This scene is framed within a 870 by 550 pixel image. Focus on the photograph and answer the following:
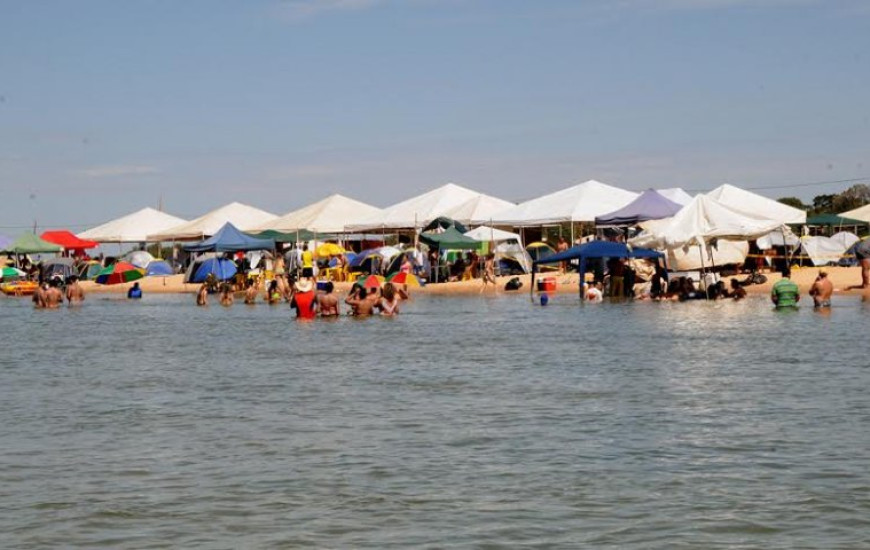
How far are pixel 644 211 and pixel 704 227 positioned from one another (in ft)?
29.3

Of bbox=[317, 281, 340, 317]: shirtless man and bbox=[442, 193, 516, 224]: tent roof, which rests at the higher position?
bbox=[442, 193, 516, 224]: tent roof

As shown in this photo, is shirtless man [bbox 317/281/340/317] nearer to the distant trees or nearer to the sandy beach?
the sandy beach

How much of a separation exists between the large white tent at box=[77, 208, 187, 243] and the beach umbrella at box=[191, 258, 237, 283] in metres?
16.6

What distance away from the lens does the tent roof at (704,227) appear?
114ft

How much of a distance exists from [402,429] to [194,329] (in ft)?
58.6

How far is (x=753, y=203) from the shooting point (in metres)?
47.5

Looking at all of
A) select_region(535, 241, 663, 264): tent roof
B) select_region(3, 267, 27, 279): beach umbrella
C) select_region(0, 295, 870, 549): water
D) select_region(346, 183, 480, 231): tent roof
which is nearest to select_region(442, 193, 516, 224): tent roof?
select_region(346, 183, 480, 231): tent roof

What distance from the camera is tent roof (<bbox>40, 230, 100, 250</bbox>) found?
61.1m

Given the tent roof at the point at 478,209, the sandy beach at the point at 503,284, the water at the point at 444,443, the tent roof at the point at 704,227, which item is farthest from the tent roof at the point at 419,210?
the water at the point at 444,443

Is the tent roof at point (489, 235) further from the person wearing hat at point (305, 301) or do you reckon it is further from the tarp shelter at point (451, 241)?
the person wearing hat at point (305, 301)

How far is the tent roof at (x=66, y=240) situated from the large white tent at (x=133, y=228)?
2.99 metres

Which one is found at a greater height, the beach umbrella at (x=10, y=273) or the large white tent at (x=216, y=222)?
the large white tent at (x=216, y=222)

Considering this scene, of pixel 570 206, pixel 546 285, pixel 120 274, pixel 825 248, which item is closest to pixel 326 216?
pixel 120 274

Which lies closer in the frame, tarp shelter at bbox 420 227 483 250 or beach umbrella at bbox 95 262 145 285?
tarp shelter at bbox 420 227 483 250
